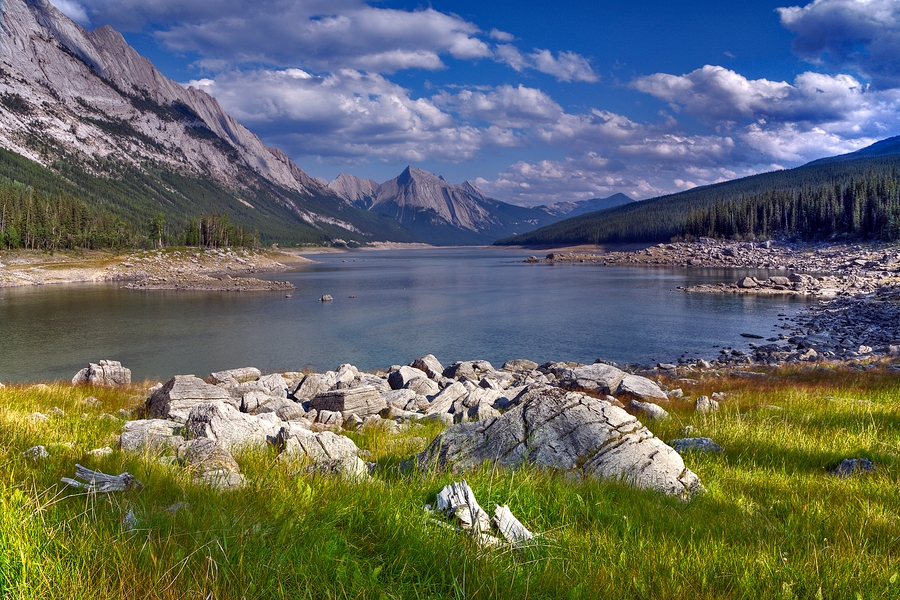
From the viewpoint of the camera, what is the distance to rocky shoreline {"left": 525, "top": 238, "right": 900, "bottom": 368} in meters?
30.2

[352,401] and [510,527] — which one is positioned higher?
[510,527]

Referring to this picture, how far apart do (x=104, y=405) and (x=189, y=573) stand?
12930 mm

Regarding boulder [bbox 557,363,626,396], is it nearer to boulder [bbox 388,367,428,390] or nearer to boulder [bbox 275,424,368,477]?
boulder [bbox 388,367,428,390]

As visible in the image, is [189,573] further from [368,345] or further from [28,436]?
[368,345]

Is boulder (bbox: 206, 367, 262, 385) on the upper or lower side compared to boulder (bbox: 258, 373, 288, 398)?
lower

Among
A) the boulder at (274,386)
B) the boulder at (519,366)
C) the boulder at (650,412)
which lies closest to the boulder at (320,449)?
the boulder at (650,412)

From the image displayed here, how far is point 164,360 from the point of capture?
3094 centimetres

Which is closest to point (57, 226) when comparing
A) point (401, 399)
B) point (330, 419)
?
point (401, 399)

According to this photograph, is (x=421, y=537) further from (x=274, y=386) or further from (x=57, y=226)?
(x=57, y=226)

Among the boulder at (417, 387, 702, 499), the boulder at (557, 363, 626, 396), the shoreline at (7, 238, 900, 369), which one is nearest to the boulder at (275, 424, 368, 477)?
the boulder at (417, 387, 702, 499)

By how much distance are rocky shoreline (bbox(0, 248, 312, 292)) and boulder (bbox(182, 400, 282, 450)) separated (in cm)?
7007

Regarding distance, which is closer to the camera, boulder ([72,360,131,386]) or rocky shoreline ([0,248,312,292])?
boulder ([72,360,131,386])

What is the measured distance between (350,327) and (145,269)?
72.2 m

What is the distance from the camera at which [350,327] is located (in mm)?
43531
